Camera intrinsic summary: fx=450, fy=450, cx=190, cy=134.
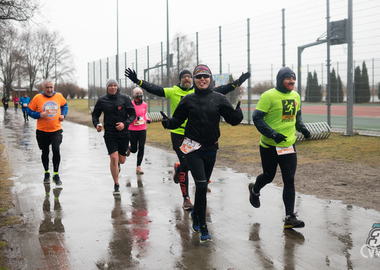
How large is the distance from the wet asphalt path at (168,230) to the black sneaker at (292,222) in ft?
0.26

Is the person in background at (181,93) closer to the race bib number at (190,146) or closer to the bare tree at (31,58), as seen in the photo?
the race bib number at (190,146)

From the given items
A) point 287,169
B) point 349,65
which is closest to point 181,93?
point 287,169

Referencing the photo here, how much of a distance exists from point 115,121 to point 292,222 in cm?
349

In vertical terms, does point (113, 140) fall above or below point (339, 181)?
above

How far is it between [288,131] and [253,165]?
4892 mm

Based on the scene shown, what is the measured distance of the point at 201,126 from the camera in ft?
16.5

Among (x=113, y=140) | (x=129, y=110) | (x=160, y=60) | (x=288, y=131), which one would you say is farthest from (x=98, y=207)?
(x=160, y=60)

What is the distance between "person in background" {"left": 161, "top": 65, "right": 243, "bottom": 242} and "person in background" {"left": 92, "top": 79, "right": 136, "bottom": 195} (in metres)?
2.39

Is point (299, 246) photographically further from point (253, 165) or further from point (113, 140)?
point (253, 165)

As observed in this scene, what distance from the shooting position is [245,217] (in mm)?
5875

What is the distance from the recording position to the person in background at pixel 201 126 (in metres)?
5.02
